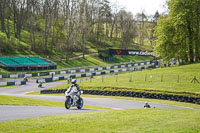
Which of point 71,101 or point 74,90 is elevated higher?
point 74,90

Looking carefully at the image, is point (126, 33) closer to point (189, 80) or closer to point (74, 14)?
point (74, 14)

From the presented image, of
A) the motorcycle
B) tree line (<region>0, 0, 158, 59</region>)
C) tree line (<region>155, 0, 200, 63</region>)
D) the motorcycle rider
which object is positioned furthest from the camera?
tree line (<region>0, 0, 158, 59</region>)

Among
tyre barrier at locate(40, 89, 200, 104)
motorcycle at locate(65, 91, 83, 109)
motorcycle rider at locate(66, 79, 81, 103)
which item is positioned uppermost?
motorcycle rider at locate(66, 79, 81, 103)

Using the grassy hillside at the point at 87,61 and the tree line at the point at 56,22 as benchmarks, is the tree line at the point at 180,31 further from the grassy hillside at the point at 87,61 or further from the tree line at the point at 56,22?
the tree line at the point at 56,22

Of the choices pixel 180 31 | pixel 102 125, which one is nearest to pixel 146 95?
pixel 102 125

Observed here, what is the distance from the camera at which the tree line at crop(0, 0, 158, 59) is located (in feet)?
268

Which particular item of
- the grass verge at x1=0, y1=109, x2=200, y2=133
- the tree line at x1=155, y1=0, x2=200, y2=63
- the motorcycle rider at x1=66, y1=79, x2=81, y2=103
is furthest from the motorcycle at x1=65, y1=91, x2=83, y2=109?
the tree line at x1=155, y1=0, x2=200, y2=63

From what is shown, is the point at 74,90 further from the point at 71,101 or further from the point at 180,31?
the point at 180,31

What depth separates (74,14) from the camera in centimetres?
8731

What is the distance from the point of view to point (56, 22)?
278 feet

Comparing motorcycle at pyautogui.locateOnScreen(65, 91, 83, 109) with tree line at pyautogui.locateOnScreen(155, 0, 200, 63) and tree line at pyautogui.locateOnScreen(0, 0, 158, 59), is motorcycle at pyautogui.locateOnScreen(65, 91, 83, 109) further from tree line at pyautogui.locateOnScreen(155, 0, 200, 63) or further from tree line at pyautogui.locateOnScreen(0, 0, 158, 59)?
tree line at pyautogui.locateOnScreen(0, 0, 158, 59)

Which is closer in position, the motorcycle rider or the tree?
the motorcycle rider

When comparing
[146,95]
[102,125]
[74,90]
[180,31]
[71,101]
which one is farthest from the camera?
[180,31]

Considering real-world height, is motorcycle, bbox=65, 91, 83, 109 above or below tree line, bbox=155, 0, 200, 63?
below
